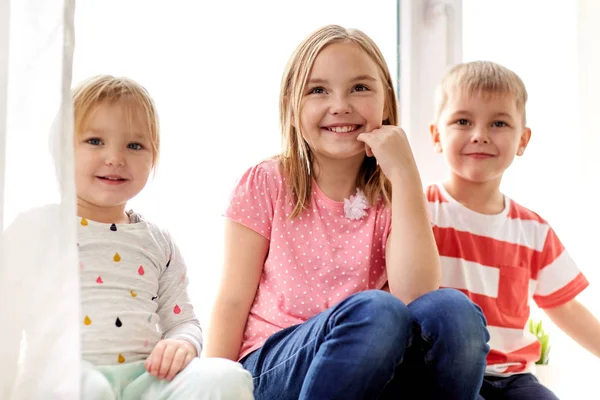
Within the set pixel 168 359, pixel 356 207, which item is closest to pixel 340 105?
pixel 356 207

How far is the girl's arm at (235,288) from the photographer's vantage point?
1254mm

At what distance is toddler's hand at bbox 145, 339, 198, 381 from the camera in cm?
103

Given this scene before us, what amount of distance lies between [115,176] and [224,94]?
38cm

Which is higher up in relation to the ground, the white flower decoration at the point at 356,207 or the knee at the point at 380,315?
the white flower decoration at the point at 356,207

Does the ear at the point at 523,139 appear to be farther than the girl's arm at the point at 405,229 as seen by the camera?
Yes

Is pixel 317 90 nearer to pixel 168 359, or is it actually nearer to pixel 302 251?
pixel 302 251

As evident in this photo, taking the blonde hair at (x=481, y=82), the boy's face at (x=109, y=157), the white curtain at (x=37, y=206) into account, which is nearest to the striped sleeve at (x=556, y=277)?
the blonde hair at (x=481, y=82)

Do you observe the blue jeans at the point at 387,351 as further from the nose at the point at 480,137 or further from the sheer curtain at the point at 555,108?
the sheer curtain at the point at 555,108

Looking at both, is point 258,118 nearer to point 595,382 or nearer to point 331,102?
point 331,102

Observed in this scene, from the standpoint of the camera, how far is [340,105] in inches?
49.7

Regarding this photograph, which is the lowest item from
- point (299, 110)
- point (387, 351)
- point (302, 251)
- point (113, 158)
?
point (387, 351)

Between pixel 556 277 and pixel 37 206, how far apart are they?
0.99 meters

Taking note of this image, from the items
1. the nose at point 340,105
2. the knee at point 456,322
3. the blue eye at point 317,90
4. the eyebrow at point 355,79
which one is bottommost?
the knee at point 456,322

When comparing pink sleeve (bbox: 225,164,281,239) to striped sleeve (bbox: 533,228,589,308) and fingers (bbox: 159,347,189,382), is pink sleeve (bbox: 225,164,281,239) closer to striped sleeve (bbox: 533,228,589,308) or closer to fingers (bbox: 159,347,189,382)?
fingers (bbox: 159,347,189,382)
